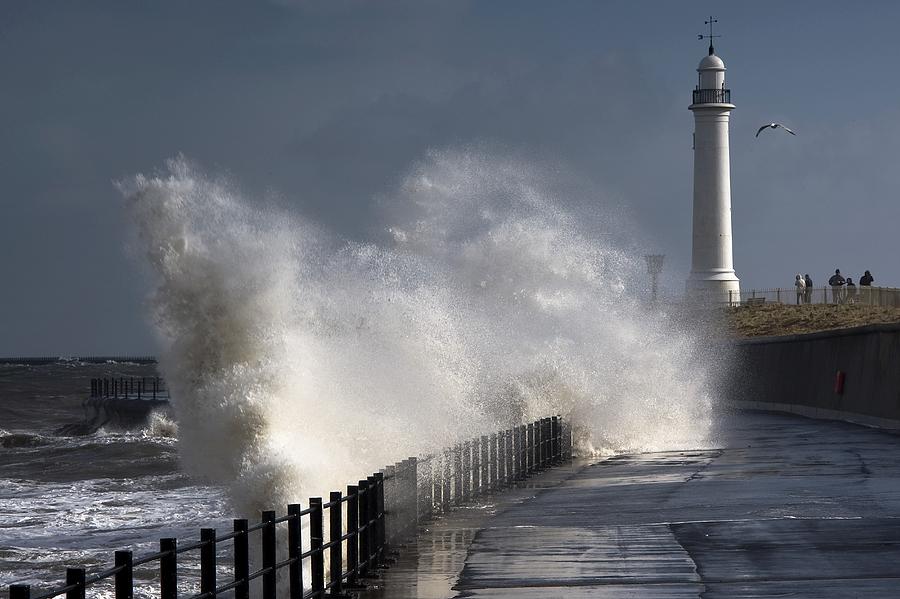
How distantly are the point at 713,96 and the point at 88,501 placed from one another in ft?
161

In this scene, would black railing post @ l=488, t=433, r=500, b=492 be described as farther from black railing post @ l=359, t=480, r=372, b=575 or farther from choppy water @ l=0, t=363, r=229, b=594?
black railing post @ l=359, t=480, r=372, b=575

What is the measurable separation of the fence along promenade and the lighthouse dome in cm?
5113

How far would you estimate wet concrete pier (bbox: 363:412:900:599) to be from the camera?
10.5 metres

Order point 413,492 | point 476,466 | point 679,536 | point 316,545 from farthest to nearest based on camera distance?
point 476,466 → point 413,492 → point 679,536 → point 316,545

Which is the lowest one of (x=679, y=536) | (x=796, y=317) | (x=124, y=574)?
(x=679, y=536)

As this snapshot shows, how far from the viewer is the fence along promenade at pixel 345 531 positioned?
7859 millimetres

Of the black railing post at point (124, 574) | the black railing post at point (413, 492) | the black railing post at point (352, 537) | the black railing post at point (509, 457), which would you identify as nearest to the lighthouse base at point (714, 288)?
the black railing post at point (509, 457)

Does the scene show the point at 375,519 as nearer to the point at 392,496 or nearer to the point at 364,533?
the point at 364,533

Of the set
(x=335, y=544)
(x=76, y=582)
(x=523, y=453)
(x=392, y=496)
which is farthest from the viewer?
(x=523, y=453)

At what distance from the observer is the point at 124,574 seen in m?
7.04

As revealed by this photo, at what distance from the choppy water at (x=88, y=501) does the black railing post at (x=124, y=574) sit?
405 inches

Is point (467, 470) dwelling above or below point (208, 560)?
below

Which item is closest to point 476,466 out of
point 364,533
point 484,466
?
point 484,466

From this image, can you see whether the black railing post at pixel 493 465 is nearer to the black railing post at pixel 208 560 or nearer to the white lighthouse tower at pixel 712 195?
the black railing post at pixel 208 560
